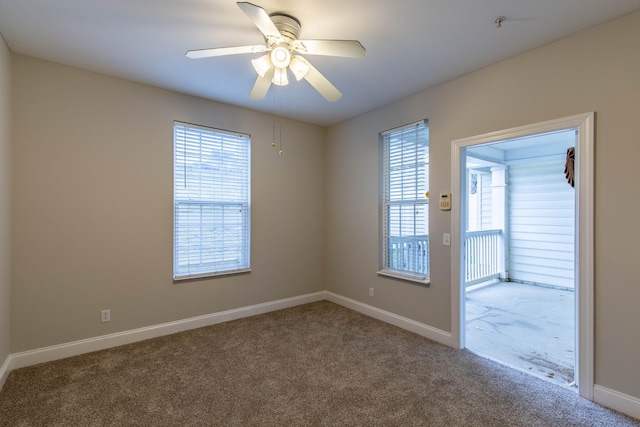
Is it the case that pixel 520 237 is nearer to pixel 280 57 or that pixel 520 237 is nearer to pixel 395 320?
pixel 395 320

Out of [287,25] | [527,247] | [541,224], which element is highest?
[287,25]

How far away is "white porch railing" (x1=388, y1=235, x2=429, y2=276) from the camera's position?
3.37 m

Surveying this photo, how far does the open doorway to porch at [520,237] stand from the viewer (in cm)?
414

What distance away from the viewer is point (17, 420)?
1.92 metres

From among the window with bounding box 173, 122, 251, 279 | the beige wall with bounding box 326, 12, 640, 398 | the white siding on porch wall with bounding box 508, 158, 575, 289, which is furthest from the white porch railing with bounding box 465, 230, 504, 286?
the window with bounding box 173, 122, 251, 279

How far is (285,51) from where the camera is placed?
6.49ft

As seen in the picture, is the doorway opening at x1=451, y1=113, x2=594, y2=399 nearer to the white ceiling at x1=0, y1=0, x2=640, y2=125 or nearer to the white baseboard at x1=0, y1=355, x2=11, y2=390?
the white ceiling at x1=0, y1=0, x2=640, y2=125

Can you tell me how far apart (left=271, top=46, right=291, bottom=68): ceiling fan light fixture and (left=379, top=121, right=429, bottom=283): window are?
1860 millimetres

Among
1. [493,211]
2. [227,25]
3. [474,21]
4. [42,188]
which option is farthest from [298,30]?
[493,211]

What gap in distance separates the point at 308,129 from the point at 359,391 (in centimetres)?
344

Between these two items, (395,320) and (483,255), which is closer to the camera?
(395,320)

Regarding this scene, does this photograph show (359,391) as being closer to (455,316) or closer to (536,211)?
(455,316)

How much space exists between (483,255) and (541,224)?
115 cm

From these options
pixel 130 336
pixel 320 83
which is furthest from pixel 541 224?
pixel 130 336
